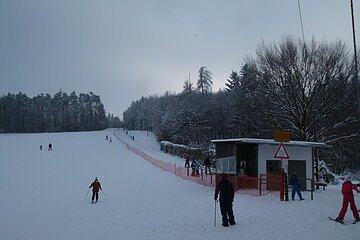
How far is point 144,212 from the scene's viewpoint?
16.1 meters

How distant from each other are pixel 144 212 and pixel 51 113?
529 ft

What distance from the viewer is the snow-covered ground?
11188 mm

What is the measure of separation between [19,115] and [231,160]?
139 metres

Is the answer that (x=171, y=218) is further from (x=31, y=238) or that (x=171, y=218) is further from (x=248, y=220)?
(x=31, y=238)

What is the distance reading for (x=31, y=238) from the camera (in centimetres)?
1219

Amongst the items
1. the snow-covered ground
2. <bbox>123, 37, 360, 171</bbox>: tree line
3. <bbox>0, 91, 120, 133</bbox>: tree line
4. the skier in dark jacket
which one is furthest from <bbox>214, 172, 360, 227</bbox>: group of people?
<bbox>0, 91, 120, 133</bbox>: tree line

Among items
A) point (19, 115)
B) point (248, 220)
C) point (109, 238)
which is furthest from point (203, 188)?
point (19, 115)

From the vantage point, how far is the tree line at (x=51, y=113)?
475 ft

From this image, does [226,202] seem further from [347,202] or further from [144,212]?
[144,212]

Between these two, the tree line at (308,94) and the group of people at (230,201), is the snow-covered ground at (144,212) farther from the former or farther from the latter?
the tree line at (308,94)

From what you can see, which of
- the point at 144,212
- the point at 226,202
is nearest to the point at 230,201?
the point at 226,202

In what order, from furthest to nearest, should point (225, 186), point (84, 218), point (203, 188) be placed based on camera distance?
point (203, 188), point (84, 218), point (225, 186)

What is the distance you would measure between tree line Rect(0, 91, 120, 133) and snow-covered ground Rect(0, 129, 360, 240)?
12324 centimetres

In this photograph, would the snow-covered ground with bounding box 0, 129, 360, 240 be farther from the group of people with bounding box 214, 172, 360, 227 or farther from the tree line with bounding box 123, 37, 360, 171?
the tree line with bounding box 123, 37, 360, 171
